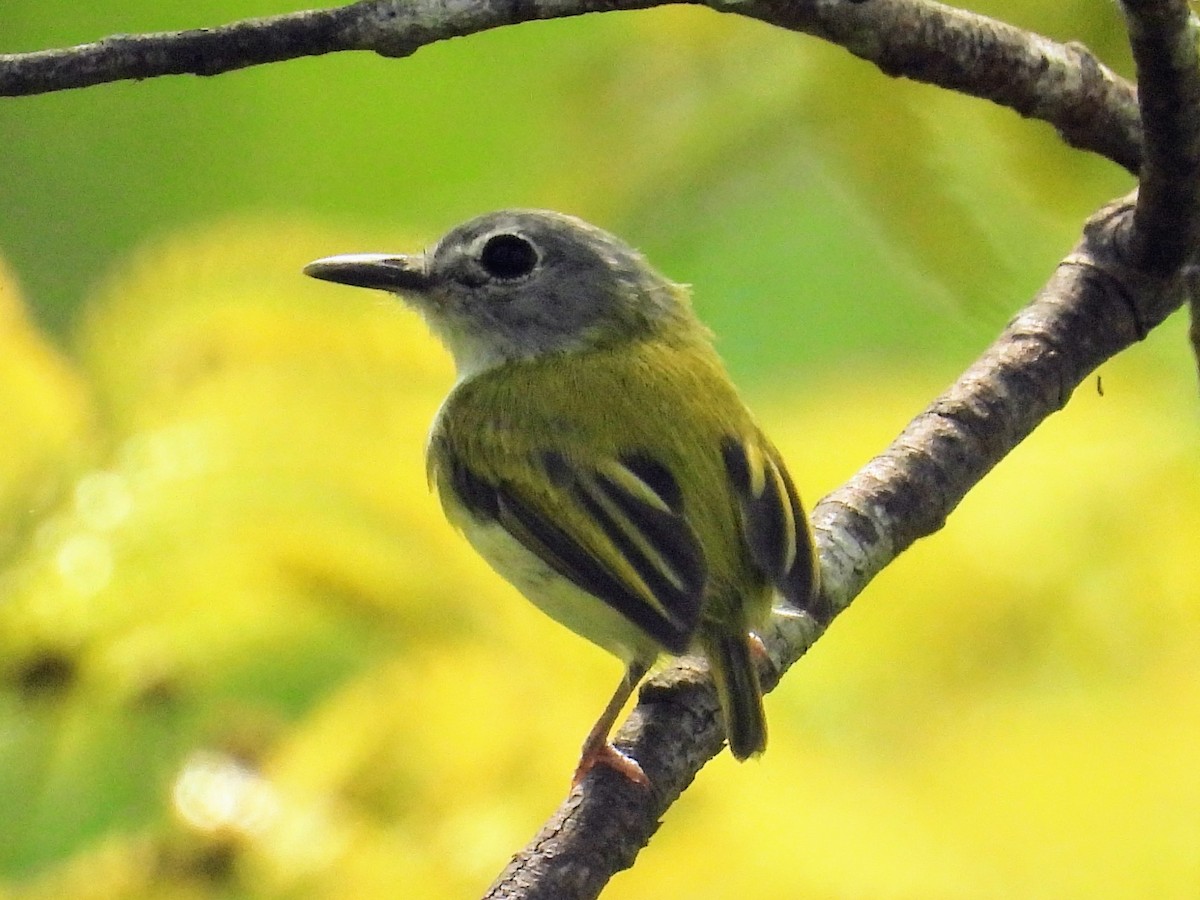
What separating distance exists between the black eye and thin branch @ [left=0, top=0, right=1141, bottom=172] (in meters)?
0.53

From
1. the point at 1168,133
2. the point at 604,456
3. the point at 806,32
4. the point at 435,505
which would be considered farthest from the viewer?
the point at 435,505

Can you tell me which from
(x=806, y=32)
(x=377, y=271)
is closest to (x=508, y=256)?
(x=377, y=271)

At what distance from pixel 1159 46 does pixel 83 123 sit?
1705 mm

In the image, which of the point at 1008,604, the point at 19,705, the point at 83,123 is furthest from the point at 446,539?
the point at 83,123

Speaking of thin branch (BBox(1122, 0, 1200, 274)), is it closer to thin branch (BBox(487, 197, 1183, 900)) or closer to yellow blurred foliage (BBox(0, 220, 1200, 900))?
thin branch (BBox(487, 197, 1183, 900))

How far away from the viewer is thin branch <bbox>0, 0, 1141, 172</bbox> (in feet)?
2.77

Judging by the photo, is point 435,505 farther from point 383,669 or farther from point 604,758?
point 604,758

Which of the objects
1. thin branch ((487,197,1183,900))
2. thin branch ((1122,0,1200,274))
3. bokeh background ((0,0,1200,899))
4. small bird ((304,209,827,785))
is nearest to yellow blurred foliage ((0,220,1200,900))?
bokeh background ((0,0,1200,899))

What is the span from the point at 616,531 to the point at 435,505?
28.3 inches

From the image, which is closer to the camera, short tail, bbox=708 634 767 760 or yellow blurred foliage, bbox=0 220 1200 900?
short tail, bbox=708 634 767 760

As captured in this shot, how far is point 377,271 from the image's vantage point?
1511 millimetres

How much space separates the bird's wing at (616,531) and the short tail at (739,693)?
0.05m

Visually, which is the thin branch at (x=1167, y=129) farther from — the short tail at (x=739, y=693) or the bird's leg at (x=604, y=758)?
the bird's leg at (x=604, y=758)

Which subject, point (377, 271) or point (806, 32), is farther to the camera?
point (377, 271)
